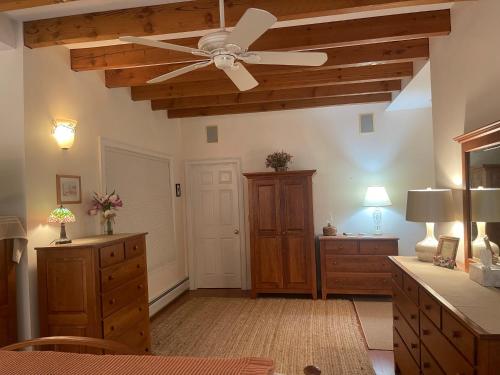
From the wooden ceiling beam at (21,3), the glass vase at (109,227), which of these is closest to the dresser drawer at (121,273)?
the glass vase at (109,227)

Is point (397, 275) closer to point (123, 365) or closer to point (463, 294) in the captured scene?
point (463, 294)

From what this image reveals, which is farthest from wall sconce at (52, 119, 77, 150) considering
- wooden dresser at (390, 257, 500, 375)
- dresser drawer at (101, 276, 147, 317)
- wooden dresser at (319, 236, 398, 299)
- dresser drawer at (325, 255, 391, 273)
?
A: dresser drawer at (325, 255, 391, 273)

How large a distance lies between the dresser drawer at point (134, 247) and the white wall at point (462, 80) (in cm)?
266

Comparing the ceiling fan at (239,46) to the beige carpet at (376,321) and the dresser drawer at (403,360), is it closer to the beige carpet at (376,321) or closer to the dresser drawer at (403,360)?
the dresser drawer at (403,360)

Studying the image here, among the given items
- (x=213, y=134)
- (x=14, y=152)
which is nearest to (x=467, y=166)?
(x=14, y=152)

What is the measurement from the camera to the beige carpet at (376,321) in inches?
131

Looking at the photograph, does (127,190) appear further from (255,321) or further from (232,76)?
(232,76)

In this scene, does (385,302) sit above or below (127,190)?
below

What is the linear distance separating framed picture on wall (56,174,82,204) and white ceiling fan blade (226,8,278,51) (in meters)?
2.04

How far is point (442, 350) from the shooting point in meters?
1.65

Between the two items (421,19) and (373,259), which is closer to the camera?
(421,19)

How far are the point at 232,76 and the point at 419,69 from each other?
2293 mm

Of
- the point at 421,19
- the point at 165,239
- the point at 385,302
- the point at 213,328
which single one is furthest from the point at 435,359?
the point at 165,239

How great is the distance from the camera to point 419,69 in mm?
3377
